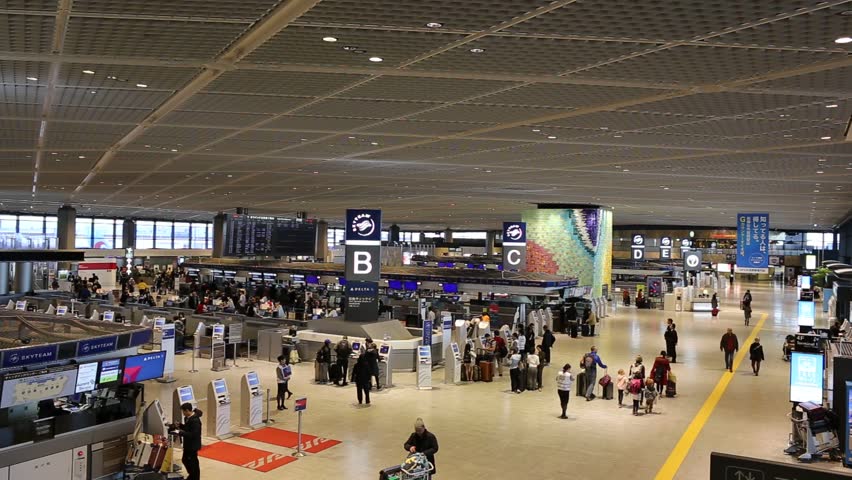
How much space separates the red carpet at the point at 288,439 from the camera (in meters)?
11.2

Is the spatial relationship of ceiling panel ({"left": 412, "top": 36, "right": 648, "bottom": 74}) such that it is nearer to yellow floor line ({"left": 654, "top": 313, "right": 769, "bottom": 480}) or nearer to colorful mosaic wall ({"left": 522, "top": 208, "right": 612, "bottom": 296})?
yellow floor line ({"left": 654, "top": 313, "right": 769, "bottom": 480})

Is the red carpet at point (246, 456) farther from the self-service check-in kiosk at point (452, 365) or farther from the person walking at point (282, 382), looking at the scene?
the self-service check-in kiosk at point (452, 365)

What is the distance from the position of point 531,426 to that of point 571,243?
66.5ft

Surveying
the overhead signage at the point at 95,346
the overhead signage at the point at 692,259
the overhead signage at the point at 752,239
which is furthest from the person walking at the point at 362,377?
the overhead signage at the point at 692,259

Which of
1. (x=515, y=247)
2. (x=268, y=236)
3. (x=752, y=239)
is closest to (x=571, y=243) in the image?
(x=515, y=247)

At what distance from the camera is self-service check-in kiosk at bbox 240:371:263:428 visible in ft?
40.5

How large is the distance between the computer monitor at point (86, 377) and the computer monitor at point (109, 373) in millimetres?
109

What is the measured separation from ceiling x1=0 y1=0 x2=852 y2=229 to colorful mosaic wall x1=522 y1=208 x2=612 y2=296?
48.1ft

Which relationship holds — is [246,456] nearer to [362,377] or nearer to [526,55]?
[362,377]

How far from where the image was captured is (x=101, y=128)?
11.5m

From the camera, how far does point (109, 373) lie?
10086 millimetres

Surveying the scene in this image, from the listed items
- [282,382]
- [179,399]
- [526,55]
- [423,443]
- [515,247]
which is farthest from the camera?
[515,247]

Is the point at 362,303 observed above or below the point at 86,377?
above

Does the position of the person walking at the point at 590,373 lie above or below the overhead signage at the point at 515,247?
below
